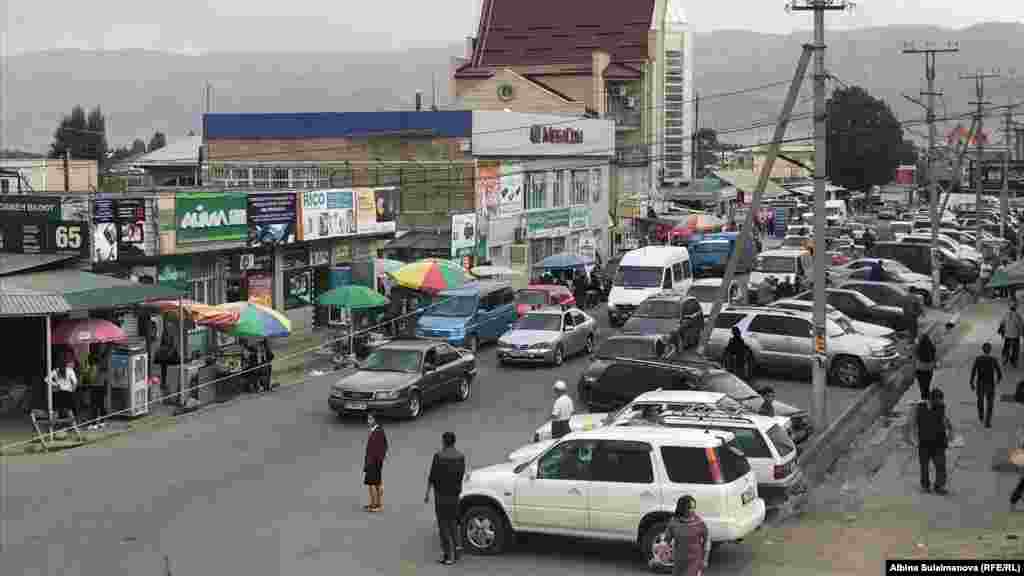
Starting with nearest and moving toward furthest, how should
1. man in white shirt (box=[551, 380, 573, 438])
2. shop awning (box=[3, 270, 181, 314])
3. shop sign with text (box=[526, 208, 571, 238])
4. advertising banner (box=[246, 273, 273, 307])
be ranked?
man in white shirt (box=[551, 380, 573, 438])
shop awning (box=[3, 270, 181, 314])
advertising banner (box=[246, 273, 273, 307])
shop sign with text (box=[526, 208, 571, 238])

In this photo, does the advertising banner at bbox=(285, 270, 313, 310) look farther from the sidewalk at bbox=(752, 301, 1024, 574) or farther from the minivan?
the sidewalk at bbox=(752, 301, 1024, 574)

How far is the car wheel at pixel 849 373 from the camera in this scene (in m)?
29.6

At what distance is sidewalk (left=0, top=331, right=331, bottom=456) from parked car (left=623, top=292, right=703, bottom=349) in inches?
324

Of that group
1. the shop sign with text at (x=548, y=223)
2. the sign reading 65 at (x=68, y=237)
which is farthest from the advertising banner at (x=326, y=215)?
the shop sign with text at (x=548, y=223)

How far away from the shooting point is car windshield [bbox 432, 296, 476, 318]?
34.3m

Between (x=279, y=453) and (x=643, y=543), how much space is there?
367 inches

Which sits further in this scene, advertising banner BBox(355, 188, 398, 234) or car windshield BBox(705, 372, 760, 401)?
advertising banner BBox(355, 188, 398, 234)

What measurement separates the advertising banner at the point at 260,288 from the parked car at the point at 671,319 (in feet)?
33.1

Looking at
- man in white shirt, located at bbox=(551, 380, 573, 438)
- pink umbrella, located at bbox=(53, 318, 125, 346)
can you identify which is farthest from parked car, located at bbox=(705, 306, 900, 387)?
pink umbrella, located at bbox=(53, 318, 125, 346)

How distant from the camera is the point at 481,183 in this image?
157 feet

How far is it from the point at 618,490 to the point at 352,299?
18.4 m

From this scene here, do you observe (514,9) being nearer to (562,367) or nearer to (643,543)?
(562,367)

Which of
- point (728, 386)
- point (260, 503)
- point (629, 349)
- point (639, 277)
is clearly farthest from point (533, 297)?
point (260, 503)

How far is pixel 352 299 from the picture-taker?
106 ft
